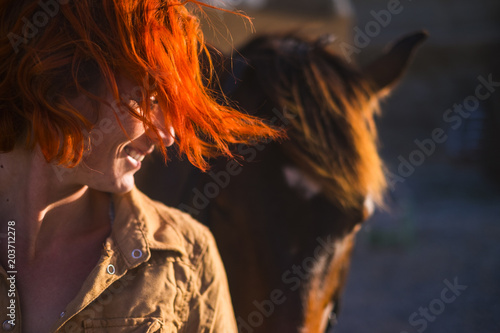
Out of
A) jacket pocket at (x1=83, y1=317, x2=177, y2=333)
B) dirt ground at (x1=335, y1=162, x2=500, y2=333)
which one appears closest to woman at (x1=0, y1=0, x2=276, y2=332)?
jacket pocket at (x1=83, y1=317, x2=177, y2=333)

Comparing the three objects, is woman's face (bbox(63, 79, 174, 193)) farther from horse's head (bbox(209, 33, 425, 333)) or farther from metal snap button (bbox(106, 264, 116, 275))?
horse's head (bbox(209, 33, 425, 333))

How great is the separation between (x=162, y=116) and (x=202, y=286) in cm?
44

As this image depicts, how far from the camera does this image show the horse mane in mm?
1725

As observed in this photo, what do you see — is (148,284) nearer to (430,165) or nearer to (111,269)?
(111,269)

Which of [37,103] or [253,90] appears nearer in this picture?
[37,103]

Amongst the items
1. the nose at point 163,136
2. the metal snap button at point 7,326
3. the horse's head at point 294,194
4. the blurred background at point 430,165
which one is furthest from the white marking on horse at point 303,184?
the blurred background at point 430,165

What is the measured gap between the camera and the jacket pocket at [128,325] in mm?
1087

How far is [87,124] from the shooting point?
1.08m

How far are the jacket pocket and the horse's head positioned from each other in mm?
601

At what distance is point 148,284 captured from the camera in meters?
1.13

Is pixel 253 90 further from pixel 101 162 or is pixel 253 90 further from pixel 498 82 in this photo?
pixel 498 82

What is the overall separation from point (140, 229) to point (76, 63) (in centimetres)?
44

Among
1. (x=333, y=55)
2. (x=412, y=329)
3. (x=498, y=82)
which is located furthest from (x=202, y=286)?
(x=498, y=82)

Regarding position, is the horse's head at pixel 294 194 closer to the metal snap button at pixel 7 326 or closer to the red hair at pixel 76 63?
the red hair at pixel 76 63
